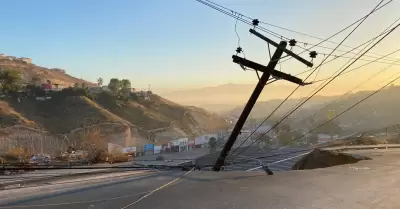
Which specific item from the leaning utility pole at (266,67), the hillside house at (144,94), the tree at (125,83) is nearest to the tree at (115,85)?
the tree at (125,83)

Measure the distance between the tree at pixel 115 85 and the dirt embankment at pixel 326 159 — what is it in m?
74.2

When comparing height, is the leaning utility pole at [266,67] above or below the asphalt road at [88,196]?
above

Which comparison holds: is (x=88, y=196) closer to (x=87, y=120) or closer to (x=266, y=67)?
(x=266, y=67)

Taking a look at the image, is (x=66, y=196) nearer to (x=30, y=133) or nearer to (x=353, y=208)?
(x=353, y=208)

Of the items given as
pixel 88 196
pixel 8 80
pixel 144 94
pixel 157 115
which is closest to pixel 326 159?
pixel 88 196

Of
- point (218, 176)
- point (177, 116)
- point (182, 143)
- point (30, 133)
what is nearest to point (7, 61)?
point (177, 116)

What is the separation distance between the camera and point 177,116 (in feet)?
298

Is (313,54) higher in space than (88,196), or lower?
higher

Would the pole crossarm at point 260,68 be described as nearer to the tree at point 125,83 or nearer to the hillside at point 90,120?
the hillside at point 90,120

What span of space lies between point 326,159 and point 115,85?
250 feet

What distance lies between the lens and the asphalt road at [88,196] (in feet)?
18.5

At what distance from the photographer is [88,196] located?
6.31m

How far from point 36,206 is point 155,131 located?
69396 millimetres

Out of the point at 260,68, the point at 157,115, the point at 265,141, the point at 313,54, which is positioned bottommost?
the point at 265,141
